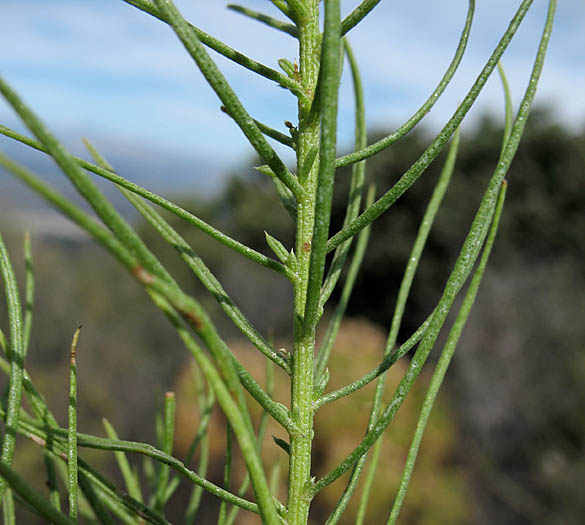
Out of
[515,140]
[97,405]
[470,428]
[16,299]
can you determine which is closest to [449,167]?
[515,140]

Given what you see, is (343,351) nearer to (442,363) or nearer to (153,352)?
(153,352)

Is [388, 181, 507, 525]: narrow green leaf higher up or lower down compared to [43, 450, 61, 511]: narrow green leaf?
higher up

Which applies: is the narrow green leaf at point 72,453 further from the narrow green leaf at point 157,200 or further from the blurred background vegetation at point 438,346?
the blurred background vegetation at point 438,346

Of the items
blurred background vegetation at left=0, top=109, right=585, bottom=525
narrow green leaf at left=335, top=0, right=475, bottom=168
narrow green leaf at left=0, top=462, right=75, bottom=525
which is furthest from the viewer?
blurred background vegetation at left=0, top=109, right=585, bottom=525

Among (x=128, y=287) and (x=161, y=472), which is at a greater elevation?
(x=161, y=472)

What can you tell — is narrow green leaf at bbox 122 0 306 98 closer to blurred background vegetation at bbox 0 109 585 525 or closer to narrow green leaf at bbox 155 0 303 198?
narrow green leaf at bbox 155 0 303 198

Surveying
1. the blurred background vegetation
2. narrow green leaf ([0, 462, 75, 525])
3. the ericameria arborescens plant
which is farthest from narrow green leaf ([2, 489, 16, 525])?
the blurred background vegetation

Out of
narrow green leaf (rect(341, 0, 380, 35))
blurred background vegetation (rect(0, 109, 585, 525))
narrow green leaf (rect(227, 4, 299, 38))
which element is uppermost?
narrow green leaf (rect(341, 0, 380, 35))
